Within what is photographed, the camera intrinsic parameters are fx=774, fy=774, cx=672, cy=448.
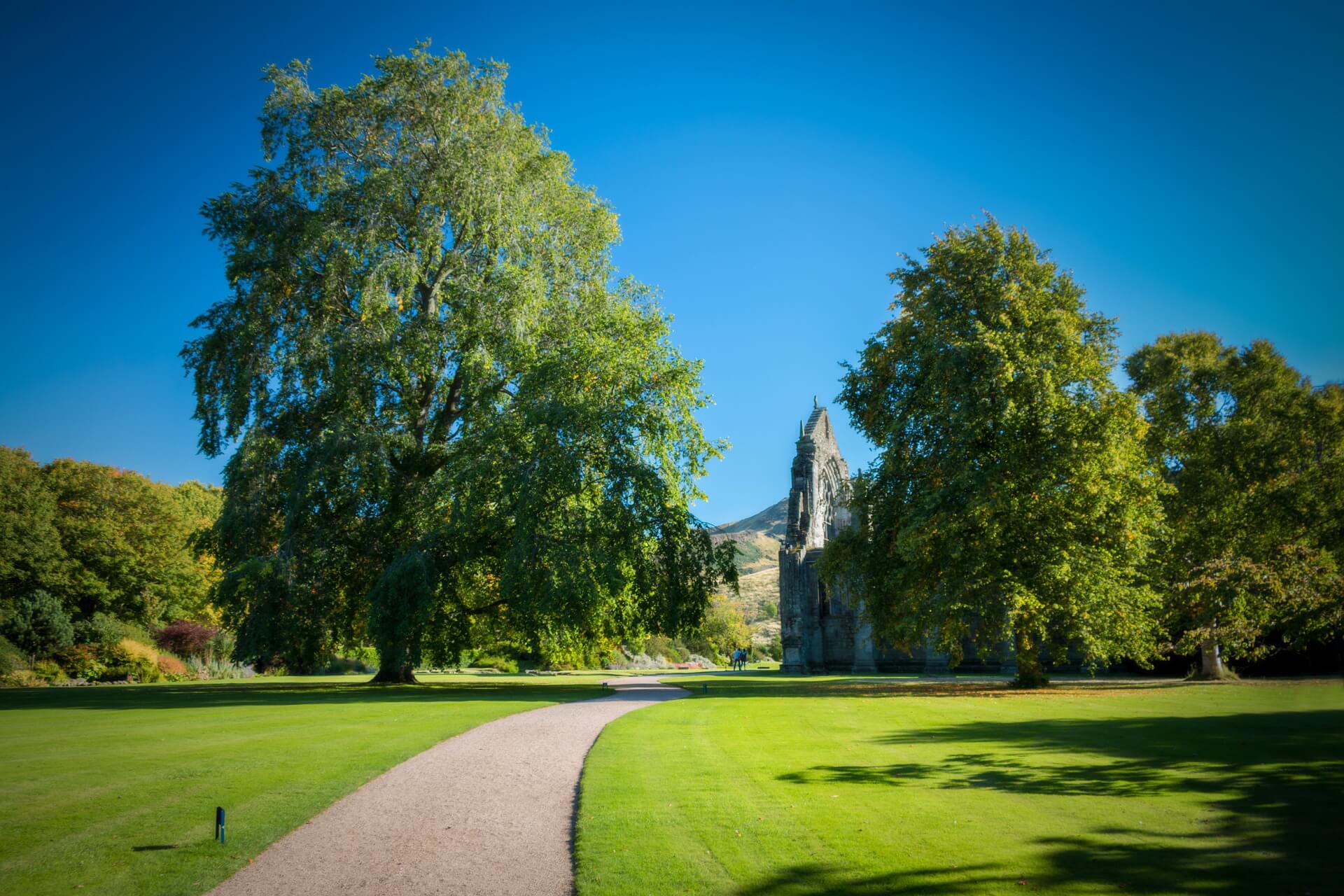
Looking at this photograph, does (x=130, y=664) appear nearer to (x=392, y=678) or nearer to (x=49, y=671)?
(x=49, y=671)

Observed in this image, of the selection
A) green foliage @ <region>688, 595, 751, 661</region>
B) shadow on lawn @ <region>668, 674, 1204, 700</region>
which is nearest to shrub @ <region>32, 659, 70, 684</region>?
shadow on lawn @ <region>668, 674, 1204, 700</region>

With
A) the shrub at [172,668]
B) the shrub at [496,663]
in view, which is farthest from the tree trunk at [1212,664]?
the shrub at [172,668]

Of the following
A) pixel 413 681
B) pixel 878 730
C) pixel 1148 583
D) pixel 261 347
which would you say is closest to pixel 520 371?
pixel 261 347

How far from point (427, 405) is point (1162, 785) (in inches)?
971

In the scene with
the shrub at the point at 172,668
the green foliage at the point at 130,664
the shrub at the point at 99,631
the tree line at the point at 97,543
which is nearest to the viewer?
the green foliage at the point at 130,664

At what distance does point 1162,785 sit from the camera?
26.0 ft

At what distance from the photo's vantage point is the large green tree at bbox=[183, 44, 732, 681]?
2306 centimetres

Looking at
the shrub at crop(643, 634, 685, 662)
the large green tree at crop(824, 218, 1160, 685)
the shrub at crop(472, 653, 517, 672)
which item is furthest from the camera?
the shrub at crop(643, 634, 685, 662)

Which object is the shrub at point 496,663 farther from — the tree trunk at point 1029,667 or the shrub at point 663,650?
→ the tree trunk at point 1029,667

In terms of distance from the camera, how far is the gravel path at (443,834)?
593cm

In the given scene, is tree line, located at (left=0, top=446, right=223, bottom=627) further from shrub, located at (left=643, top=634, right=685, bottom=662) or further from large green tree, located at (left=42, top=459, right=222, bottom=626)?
shrub, located at (left=643, top=634, right=685, bottom=662)

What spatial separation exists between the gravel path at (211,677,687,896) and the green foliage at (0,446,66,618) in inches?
1470

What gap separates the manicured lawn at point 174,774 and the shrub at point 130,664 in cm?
1560

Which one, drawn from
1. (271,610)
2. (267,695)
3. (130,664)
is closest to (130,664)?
(130,664)
